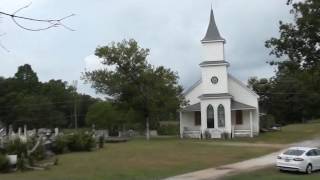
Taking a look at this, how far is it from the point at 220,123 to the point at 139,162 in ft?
105

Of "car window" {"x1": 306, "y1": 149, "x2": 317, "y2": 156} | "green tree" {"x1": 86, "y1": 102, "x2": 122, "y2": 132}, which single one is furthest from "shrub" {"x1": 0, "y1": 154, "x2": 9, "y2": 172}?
"green tree" {"x1": 86, "y1": 102, "x2": 122, "y2": 132}

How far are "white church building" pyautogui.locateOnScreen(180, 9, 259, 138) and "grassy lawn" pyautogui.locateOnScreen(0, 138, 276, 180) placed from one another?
16438mm

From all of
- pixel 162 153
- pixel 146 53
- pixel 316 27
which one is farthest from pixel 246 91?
pixel 316 27

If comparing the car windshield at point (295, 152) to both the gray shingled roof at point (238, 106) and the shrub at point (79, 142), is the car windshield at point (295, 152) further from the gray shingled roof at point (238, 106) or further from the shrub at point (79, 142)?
the gray shingled roof at point (238, 106)

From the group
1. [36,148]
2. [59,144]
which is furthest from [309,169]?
[59,144]

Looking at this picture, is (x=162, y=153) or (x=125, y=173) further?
(x=162, y=153)

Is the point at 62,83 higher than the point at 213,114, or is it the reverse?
the point at 62,83

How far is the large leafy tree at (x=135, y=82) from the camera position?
215 ft

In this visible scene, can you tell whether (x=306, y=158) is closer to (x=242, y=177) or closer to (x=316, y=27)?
(x=242, y=177)

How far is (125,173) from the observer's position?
32.8 m

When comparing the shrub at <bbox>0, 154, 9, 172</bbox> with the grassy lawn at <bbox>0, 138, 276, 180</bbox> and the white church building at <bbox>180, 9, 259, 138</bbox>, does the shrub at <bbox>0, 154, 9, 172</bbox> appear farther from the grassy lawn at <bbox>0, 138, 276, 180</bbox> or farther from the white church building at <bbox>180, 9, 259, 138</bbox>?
the white church building at <bbox>180, 9, 259, 138</bbox>

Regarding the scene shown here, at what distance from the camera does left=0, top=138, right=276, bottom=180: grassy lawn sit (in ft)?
104

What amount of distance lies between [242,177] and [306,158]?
17.8ft

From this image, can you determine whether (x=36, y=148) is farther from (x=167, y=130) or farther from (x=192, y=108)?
(x=167, y=130)
